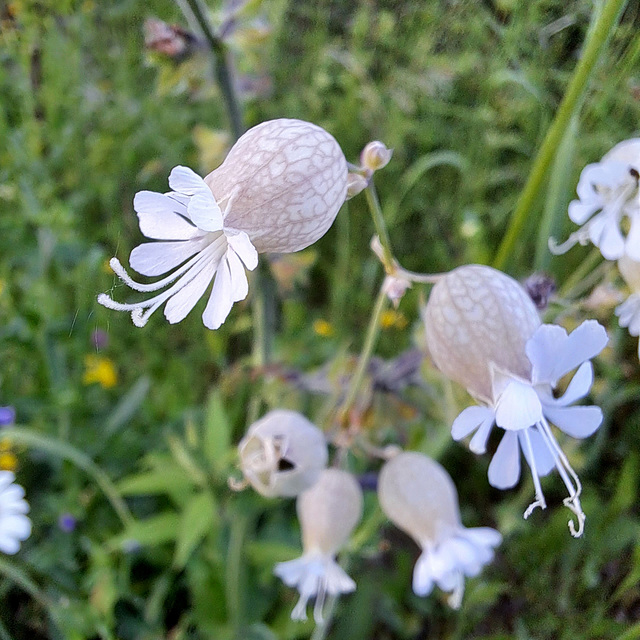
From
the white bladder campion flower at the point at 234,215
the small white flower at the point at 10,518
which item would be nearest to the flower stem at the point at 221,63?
the white bladder campion flower at the point at 234,215

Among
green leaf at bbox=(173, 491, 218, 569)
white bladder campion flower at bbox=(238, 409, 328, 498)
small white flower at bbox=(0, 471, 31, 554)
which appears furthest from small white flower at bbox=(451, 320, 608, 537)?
small white flower at bbox=(0, 471, 31, 554)

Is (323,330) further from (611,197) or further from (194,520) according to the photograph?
(611,197)

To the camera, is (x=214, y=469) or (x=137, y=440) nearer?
(x=214, y=469)

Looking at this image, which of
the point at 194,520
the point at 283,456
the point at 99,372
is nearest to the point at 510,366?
the point at 283,456

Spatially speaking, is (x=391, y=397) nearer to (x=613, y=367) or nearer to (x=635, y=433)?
(x=613, y=367)

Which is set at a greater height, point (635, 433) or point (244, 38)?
point (244, 38)

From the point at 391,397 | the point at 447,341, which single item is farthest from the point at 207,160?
the point at 447,341

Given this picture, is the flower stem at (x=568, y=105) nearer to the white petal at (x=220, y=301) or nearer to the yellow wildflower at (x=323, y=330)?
the white petal at (x=220, y=301)
